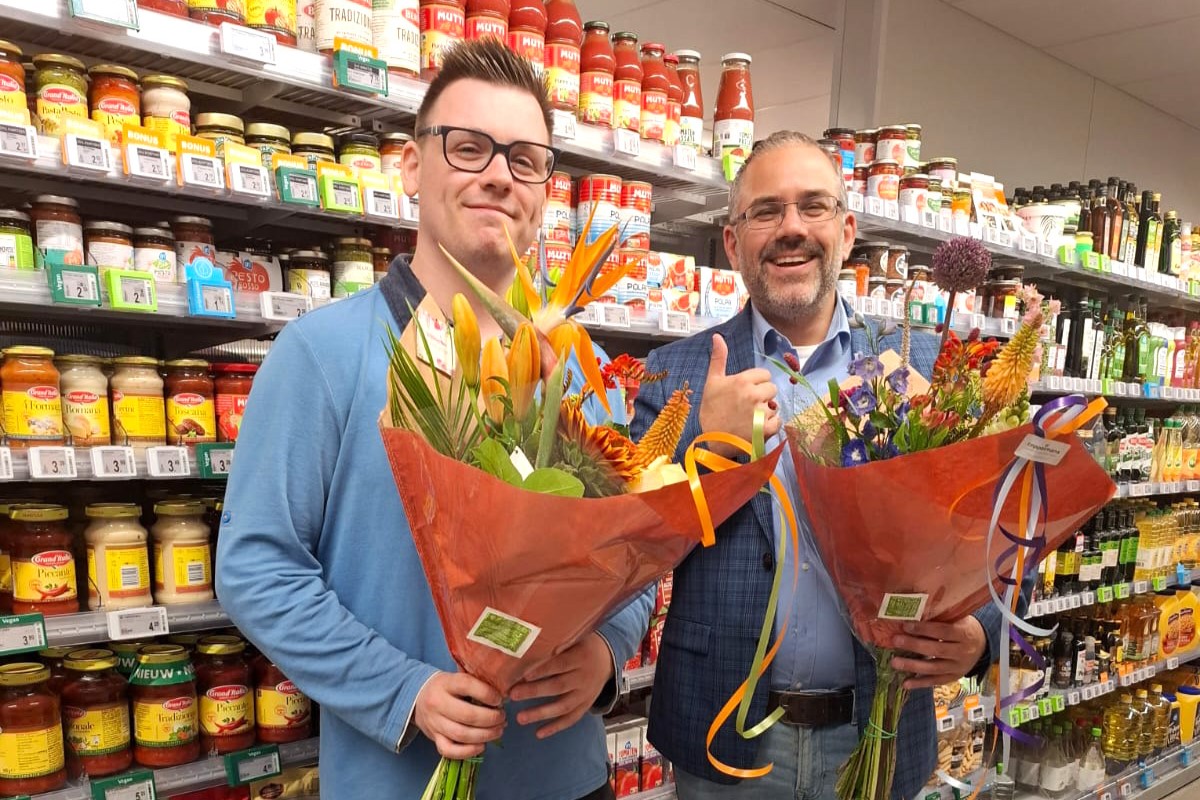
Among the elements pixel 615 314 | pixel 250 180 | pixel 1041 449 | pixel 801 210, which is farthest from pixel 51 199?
pixel 1041 449

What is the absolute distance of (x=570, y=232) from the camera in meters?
2.47

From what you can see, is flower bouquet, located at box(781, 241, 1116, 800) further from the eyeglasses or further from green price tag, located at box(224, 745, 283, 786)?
green price tag, located at box(224, 745, 283, 786)

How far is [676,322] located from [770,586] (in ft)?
3.69

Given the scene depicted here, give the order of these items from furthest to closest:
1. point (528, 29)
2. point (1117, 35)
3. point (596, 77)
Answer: point (1117, 35) < point (596, 77) < point (528, 29)

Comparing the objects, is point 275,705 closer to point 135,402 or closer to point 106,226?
point 135,402

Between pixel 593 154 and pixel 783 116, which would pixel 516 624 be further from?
pixel 783 116

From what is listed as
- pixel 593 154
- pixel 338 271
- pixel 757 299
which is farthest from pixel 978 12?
pixel 338 271

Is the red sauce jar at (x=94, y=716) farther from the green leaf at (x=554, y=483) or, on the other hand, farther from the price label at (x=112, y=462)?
the green leaf at (x=554, y=483)

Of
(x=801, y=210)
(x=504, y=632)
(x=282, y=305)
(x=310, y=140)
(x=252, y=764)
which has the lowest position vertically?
(x=252, y=764)

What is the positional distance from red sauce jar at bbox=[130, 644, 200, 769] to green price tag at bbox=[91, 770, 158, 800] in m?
0.05

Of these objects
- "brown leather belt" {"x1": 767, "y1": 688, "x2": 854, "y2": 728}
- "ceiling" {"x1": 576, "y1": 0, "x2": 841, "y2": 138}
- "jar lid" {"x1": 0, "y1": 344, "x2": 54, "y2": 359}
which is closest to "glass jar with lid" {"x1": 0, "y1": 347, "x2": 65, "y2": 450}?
"jar lid" {"x1": 0, "y1": 344, "x2": 54, "y2": 359}

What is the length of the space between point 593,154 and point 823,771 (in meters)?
1.69

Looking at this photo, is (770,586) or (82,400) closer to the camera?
(770,586)

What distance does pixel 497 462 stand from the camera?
791mm
